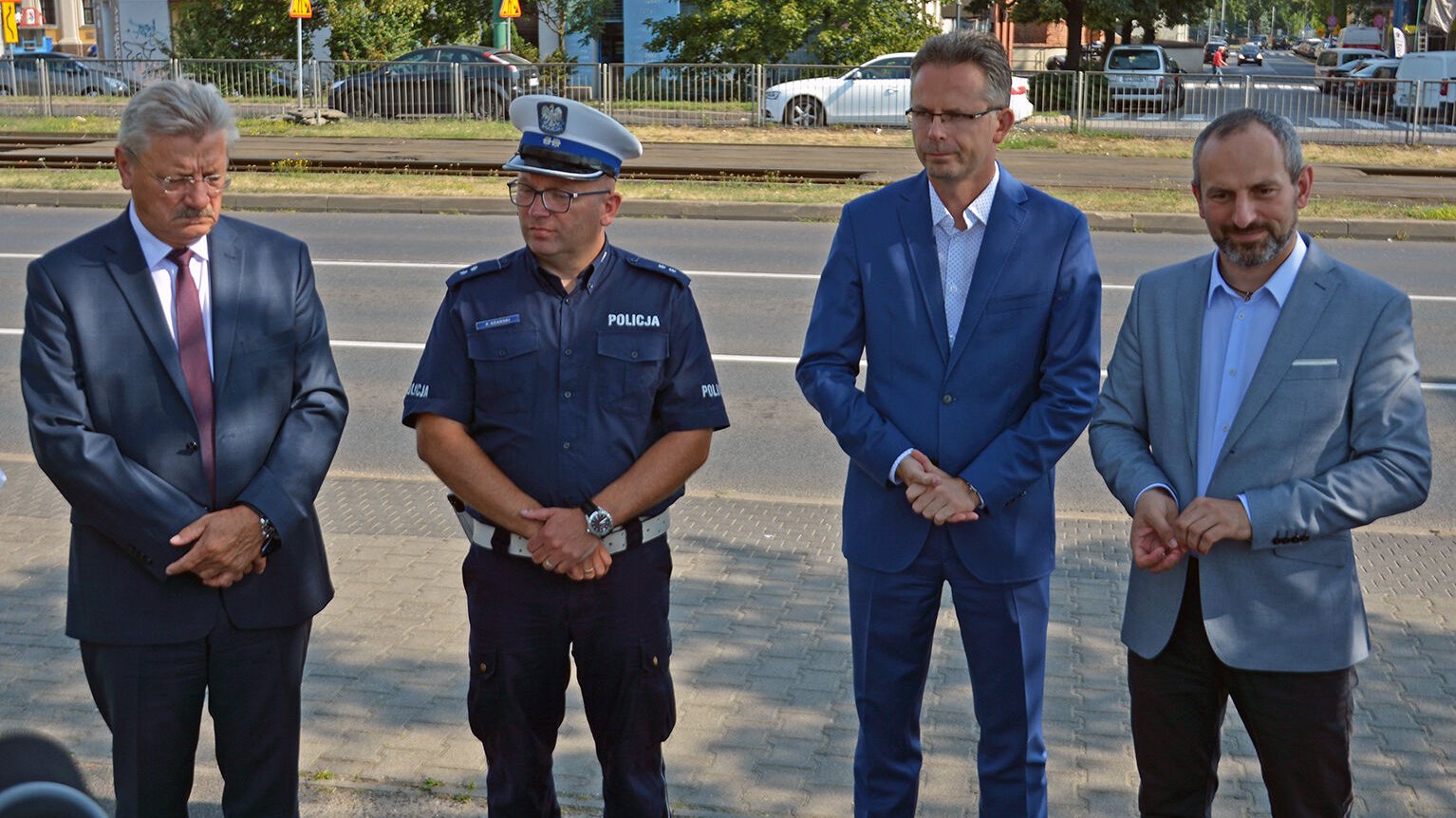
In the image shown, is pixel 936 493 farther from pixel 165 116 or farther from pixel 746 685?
pixel 165 116

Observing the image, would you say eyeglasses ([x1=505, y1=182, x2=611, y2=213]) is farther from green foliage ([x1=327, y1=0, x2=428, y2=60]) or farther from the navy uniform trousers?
green foliage ([x1=327, y1=0, x2=428, y2=60])

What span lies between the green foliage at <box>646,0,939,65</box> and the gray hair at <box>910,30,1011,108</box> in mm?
32655

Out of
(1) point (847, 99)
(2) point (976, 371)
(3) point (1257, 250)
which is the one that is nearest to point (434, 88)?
(1) point (847, 99)

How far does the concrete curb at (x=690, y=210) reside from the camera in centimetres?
1652

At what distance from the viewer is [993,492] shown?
374cm

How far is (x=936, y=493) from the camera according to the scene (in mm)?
3713

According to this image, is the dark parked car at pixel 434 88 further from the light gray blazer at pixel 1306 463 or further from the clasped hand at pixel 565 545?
the light gray blazer at pixel 1306 463

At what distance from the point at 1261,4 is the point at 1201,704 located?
149007 millimetres

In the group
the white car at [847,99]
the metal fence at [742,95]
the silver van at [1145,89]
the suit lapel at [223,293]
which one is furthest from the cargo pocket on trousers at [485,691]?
the white car at [847,99]

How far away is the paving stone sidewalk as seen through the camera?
4520 mm

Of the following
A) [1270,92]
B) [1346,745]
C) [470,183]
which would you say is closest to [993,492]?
[1346,745]

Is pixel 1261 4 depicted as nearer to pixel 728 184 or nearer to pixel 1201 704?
pixel 728 184

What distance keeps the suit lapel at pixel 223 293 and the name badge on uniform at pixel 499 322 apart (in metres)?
0.58

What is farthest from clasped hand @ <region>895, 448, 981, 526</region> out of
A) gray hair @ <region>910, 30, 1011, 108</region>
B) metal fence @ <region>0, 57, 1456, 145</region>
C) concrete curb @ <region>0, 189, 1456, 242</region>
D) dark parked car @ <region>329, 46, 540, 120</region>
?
dark parked car @ <region>329, 46, 540, 120</region>
